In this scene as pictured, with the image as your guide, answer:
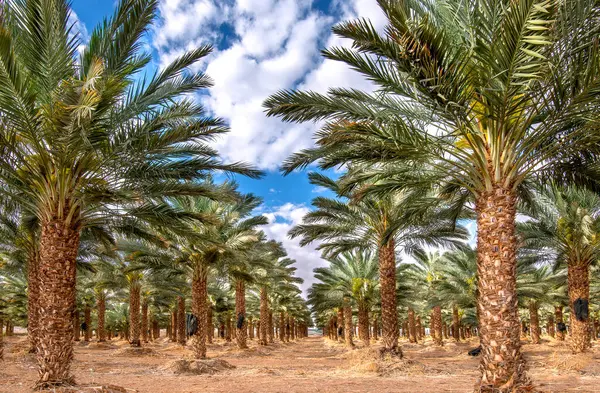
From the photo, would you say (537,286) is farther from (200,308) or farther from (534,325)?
(200,308)

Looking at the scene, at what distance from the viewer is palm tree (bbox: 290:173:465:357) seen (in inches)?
701

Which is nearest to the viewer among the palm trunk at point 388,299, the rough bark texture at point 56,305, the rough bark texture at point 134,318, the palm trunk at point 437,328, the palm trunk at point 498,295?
the palm trunk at point 498,295

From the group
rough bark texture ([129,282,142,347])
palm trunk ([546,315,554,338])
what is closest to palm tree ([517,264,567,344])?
palm trunk ([546,315,554,338])

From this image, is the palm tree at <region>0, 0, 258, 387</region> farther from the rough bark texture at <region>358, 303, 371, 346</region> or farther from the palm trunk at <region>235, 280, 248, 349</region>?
the rough bark texture at <region>358, 303, 371, 346</region>

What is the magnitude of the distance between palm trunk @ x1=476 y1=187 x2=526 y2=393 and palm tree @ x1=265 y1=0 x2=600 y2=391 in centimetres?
2

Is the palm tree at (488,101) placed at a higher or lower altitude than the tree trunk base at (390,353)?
higher

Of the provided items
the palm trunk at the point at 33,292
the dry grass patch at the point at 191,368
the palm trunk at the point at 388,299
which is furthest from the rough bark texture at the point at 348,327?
the palm trunk at the point at 33,292

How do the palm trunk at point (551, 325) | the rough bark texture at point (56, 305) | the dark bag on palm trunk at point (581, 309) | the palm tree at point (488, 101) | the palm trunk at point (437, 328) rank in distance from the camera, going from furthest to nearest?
the palm trunk at point (551, 325)
the palm trunk at point (437, 328)
the dark bag on palm trunk at point (581, 309)
the rough bark texture at point (56, 305)
the palm tree at point (488, 101)

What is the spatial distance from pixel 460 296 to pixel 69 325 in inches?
1040

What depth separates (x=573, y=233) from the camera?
61.3 feet

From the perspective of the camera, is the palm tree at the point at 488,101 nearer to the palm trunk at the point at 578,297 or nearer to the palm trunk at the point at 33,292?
the palm trunk at the point at 578,297

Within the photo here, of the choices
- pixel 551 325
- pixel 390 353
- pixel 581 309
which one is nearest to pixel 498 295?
pixel 390 353

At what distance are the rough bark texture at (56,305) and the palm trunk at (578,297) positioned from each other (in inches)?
754

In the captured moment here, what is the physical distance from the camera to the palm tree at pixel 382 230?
17812 mm
